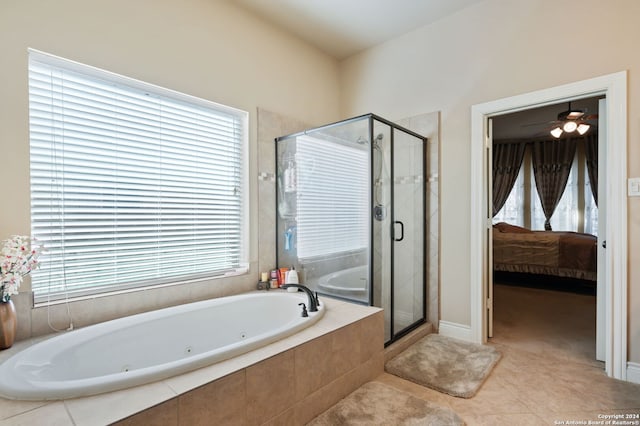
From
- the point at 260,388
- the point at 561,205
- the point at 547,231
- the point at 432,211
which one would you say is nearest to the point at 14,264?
the point at 260,388

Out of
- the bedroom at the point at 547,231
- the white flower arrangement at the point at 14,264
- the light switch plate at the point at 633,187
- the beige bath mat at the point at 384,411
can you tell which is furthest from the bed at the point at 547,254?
the white flower arrangement at the point at 14,264

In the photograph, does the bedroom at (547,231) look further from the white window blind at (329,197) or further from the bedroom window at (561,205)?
the white window blind at (329,197)

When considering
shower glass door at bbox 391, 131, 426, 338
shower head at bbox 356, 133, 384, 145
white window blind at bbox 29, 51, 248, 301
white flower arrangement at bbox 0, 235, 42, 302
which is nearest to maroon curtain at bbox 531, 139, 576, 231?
Answer: shower glass door at bbox 391, 131, 426, 338

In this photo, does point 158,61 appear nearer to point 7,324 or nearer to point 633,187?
point 7,324

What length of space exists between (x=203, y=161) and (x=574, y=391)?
292 cm

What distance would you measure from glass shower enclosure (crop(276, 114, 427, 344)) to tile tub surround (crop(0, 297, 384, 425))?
37 centimetres

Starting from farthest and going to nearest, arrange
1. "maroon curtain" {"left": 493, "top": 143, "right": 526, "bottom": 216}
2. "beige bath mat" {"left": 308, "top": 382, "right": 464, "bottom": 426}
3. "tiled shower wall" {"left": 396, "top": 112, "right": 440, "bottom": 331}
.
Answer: "maroon curtain" {"left": 493, "top": 143, "right": 526, "bottom": 216} < "tiled shower wall" {"left": 396, "top": 112, "right": 440, "bottom": 331} < "beige bath mat" {"left": 308, "top": 382, "right": 464, "bottom": 426}

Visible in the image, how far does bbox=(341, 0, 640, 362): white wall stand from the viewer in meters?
2.04

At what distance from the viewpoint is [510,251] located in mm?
4820

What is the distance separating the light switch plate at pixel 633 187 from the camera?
1.99 m

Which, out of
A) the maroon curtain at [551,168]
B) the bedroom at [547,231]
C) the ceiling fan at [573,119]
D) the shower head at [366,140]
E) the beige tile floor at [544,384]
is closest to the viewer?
the beige tile floor at [544,384]

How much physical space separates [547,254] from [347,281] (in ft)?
11.8

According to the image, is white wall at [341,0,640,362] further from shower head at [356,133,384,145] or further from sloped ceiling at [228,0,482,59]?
shower head at [356,133,384,145]

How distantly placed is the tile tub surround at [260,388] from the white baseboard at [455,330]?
3.10 ft
